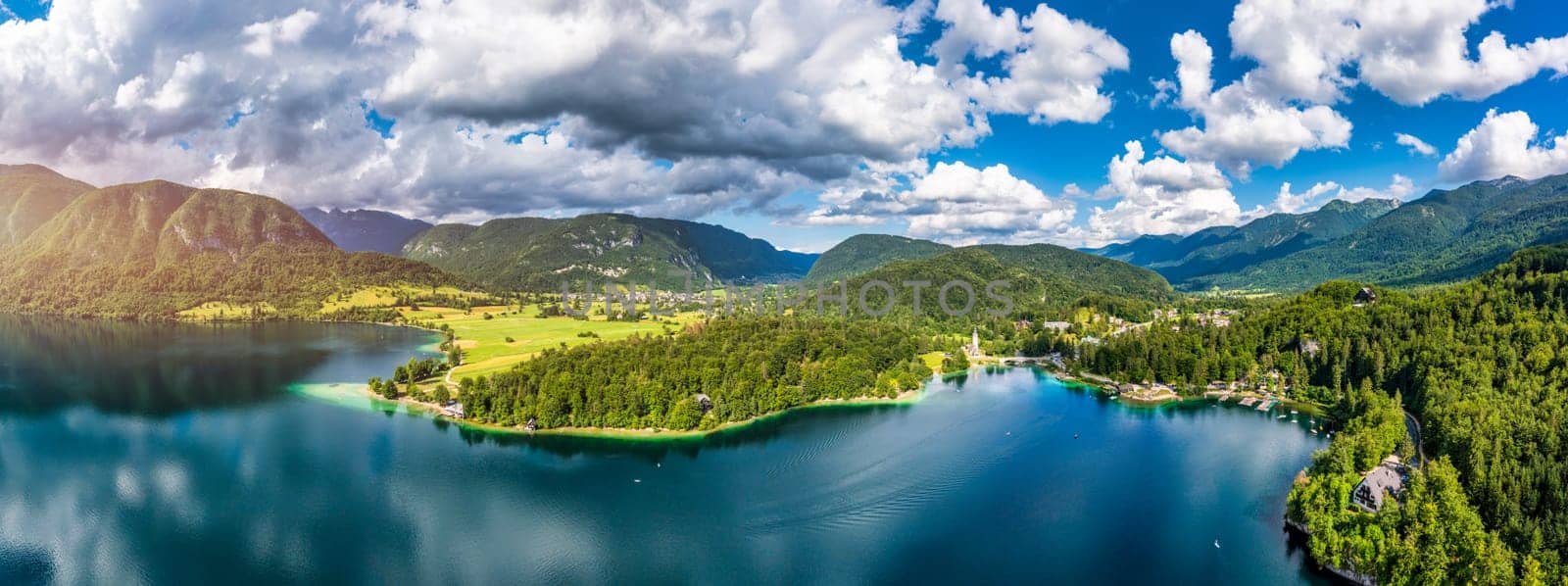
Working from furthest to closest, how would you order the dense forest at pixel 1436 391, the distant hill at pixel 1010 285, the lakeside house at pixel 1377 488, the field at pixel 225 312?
the field at pixel 225 312, the distant hill at pixel 1010 285, the lakeside house at pixel 1377 488, the dense forest at pixel 1436 391

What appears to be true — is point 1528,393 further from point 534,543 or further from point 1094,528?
point 534,543

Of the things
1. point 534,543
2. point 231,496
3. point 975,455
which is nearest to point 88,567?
point 231,496

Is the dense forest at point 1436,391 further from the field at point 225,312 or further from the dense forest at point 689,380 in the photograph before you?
the field at point 225,312

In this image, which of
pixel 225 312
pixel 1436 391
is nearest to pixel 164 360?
pixel 225 312

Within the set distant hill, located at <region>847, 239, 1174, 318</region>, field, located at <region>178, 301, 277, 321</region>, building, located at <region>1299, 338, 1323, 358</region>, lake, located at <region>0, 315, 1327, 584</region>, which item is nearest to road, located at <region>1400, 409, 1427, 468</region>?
lake, located at <region>0, 315, 1327, 584</region>

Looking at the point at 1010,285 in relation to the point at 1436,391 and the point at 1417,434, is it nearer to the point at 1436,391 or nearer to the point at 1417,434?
the point at 1436,391

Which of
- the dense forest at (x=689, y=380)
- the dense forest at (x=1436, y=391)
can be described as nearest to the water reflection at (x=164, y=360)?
the dense forest at (x=689, y=380)
